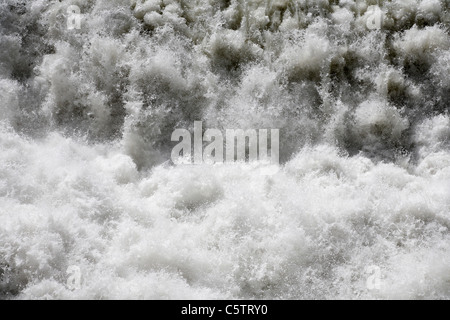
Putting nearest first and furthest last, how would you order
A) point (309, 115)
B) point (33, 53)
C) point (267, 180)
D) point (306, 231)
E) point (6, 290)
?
point (6, 290) → point (306, 231) → point (267, 180) → point (309, 115) → point (33, 53)

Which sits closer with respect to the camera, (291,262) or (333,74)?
(291,262)

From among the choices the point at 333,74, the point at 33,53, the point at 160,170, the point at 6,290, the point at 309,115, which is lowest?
the point at 6,290

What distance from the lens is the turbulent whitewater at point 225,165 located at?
10.6ft

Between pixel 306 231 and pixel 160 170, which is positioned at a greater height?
pixel 160 170

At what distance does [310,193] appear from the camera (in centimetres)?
357

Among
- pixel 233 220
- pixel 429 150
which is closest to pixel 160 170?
pixel 233 220

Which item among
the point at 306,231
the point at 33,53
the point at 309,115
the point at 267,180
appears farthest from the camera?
the point at 33,53

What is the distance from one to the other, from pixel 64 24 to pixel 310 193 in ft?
8.17

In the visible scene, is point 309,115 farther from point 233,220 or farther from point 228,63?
point 233,220

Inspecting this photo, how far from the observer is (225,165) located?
3.80 meters

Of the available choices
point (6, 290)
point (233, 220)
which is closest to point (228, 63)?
point (233, 220)

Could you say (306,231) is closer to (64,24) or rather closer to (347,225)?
(347,225)

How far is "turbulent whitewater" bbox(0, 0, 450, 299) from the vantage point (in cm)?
323

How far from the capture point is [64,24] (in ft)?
13.7
